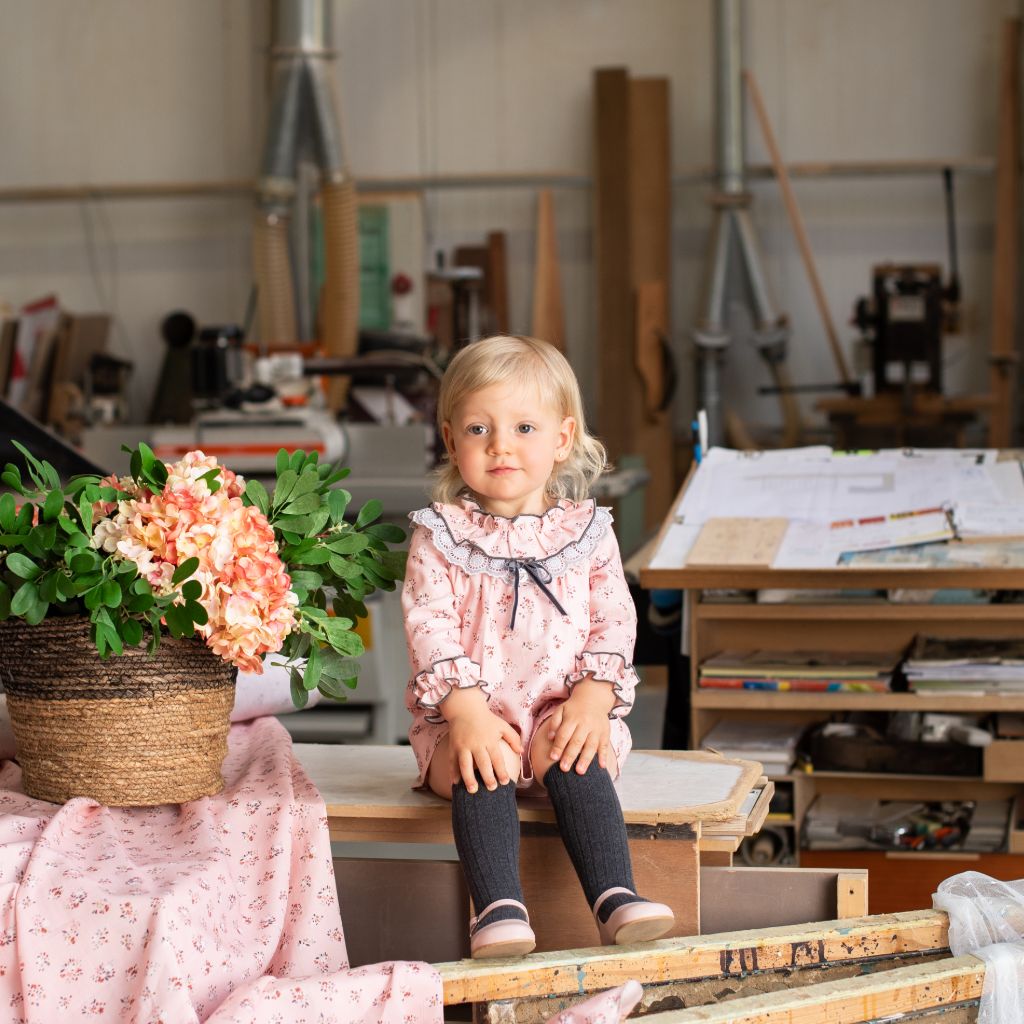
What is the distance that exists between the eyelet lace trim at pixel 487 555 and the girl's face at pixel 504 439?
72 millimetres

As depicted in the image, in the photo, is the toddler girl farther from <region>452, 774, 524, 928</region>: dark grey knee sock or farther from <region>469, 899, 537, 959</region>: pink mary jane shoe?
<region>469, 899, 537, 959</region>: pink mary jane shoe

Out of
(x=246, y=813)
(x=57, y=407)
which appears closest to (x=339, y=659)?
(x=246, y=813)

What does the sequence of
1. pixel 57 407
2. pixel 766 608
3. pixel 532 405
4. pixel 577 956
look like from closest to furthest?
pixel 577 956 < pixel 532 405 < pixel 766 608 < pixel 57 407

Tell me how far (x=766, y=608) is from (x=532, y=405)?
1017 millimetres

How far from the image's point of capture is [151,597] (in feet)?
5.55

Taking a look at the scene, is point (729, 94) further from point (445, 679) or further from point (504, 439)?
point (445, 679)

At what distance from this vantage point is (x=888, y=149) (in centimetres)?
754

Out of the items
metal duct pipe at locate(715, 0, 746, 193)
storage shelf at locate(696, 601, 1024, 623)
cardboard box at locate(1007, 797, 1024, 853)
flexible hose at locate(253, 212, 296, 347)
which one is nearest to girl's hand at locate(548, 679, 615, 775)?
storage shelf at locate(696, 601, 1024, 623)

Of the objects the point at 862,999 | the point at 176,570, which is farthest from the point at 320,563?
the point at 862,999

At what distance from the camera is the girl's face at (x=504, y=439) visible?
1.90 metres

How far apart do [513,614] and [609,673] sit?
142 mm

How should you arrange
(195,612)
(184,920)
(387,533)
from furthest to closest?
(387,533) < (195,612) < (184,920)

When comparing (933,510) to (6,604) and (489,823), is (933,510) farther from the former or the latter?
(6,604)

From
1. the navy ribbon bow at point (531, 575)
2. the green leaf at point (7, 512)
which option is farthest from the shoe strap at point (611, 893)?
the green leaf at point (7, 512)
